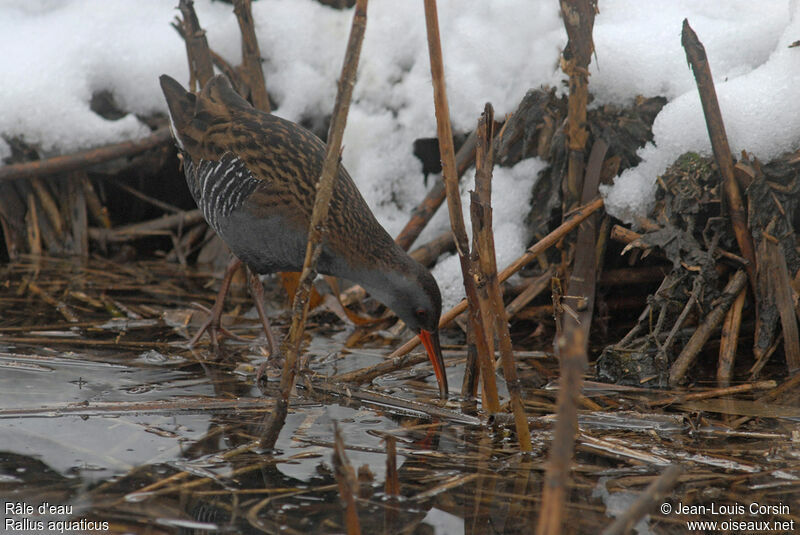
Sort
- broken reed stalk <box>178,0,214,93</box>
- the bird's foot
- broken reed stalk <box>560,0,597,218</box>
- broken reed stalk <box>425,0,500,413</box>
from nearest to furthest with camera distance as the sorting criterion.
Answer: broken reed stalk <box>425,0,500,413</box> < broken reed stalk <box>560,0,597,218</box> < the bird's foot < broken reed stalk <box>178,0,214,93</box>

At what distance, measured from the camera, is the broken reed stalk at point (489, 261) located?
86.6 inches

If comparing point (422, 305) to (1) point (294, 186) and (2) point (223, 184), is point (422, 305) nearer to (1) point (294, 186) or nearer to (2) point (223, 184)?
(1) point (294, 186)

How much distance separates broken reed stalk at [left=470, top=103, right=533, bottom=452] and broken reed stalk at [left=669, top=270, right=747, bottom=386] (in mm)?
997

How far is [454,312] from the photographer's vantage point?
314cm

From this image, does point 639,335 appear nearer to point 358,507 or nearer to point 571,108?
point 571,108

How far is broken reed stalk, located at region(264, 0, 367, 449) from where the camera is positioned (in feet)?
6.34

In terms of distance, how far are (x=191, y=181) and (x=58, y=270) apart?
1342 millimetres

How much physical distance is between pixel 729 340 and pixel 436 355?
1.09m

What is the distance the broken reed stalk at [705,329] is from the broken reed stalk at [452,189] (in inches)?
34.3

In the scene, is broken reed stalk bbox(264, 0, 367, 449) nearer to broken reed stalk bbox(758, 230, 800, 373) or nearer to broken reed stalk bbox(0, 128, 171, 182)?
broken reed stalk bbox(758, 230, 800, 373)

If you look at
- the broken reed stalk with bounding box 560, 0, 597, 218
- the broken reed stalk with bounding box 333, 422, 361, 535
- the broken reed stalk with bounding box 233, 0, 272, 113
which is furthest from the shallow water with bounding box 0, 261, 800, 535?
the broken reed stalk with bounding box 233, 0, 272, 113

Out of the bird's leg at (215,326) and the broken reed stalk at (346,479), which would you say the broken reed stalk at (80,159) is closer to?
the bird's leg at (215,326)

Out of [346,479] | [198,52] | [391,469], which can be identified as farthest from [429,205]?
[346,479]

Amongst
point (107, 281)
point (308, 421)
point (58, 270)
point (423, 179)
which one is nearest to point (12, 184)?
point (58, 270)
